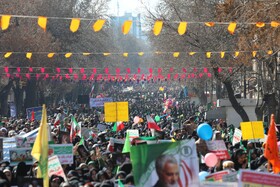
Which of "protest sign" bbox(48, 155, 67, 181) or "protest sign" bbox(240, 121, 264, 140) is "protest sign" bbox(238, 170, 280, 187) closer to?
"protest sign" bbox(48, 155, 67, 181)

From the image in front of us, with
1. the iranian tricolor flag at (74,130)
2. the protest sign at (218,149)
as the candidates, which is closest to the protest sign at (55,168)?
the protest sign at (218,149)

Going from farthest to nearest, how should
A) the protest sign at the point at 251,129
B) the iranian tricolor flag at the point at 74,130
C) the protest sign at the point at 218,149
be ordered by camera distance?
1. the iranian tricolor flag at the point at 74,130
2. the protest sign at the point at 251,129
3. the protest sign at the point at 218,149

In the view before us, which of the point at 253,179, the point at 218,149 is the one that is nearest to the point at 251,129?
the point at 218,149

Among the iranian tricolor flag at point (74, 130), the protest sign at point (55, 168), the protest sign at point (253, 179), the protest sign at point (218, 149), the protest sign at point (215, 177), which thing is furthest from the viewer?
the iranian tricolor flag at point (74, 130)

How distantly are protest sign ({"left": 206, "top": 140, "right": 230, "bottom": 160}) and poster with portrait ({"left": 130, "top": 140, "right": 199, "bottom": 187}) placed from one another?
6.35 metres

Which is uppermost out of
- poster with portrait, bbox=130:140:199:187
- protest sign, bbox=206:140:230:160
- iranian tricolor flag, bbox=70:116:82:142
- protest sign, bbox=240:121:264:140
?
iranian tricolor flag, bbox=70:116:82:142

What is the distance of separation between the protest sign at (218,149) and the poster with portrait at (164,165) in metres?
6.35

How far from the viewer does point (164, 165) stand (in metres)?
9.71

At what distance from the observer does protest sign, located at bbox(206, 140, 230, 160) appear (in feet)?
54.0

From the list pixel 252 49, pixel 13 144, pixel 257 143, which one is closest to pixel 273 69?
pixel 252 49

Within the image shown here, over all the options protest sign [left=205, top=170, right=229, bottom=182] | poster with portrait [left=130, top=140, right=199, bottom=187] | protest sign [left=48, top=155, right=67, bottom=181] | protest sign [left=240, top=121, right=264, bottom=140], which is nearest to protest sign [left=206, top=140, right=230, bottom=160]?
protest sign [left=240, top=121, right=264, bottom=140]

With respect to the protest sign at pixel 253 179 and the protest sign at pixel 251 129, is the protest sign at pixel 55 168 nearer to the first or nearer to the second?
the protest sign at pixel 253 179

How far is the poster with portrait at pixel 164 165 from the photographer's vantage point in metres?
9.69

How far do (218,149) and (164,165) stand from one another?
7140 millimetres
